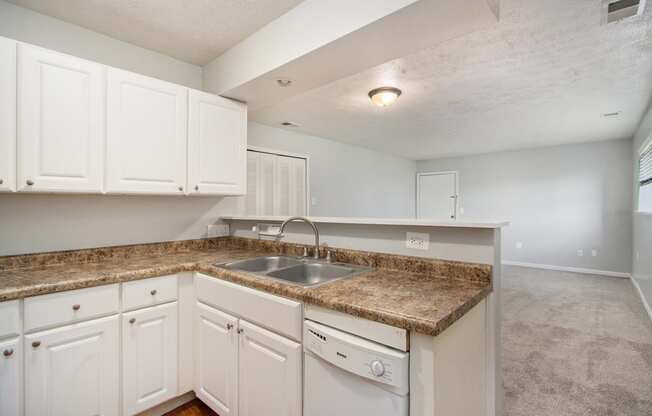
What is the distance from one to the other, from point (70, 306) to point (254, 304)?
88 cm

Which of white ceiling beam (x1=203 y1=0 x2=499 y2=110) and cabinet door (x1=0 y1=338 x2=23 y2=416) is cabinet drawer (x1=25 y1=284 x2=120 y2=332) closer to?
cabinet door (x1=0 y1=338 x2=23 y2=416)

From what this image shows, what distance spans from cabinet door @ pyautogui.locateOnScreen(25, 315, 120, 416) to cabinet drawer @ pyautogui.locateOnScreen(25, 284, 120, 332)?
4 centimetres

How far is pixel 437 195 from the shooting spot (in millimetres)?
7297

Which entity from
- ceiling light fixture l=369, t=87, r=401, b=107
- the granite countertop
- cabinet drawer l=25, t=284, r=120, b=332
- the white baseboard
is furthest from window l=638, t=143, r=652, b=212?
cabinet drawer l=25, t=284, r=120, b=332

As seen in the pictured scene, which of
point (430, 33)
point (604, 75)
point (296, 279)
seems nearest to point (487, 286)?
point (296, 279)

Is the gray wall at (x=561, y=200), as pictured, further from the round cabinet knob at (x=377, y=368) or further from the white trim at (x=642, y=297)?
the round cabinet knob at (x=377, y=368)

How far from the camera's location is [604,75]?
8.67ft

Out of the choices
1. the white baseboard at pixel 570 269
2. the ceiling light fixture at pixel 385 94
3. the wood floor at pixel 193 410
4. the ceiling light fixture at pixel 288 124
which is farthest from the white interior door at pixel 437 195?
the wood floor at pixel 193 410

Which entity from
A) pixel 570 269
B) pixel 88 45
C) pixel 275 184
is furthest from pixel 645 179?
pixel 88 45

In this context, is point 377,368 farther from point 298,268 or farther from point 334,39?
point 334,39

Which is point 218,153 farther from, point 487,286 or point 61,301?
point 487,286

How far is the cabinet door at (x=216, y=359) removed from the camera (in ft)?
5.19

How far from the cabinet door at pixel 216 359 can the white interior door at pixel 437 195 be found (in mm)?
6423

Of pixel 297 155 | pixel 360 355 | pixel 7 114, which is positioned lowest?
pixel 360 355
